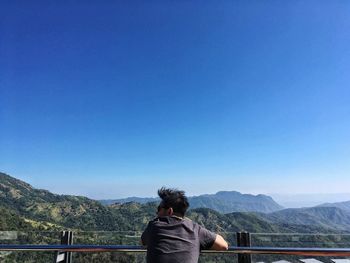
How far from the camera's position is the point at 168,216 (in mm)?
1965

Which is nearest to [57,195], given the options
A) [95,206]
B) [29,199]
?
[29,199]

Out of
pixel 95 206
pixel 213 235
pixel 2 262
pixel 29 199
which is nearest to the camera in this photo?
pixel 213 235

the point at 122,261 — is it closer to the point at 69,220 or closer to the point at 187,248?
the point at 187,248

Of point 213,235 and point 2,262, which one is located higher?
point 213,235

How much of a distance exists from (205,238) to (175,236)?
215 millimetres

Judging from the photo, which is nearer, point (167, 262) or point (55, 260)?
point (167, 262)

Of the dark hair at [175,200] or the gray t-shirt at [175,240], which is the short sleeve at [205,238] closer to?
the gray t-shirt at [175,240]

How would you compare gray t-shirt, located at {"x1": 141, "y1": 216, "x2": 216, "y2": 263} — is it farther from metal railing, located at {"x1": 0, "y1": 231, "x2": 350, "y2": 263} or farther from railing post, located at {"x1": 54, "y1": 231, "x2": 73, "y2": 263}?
railing post, located at {"x1": 54, "y1": 231, "x2": 73, "y2": 263}

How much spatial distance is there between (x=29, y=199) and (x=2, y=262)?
336 ft

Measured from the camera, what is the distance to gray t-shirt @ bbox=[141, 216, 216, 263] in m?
1.78

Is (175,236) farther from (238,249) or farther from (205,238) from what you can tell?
(238,249)

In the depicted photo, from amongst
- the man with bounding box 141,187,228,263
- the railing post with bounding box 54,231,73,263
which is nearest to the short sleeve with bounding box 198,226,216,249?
the man with bounding box 141,187,228,263

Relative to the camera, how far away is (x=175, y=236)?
1.83 meters

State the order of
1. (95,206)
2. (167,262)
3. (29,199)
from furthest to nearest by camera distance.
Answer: (29,199) → (95,206) → (167,262)
